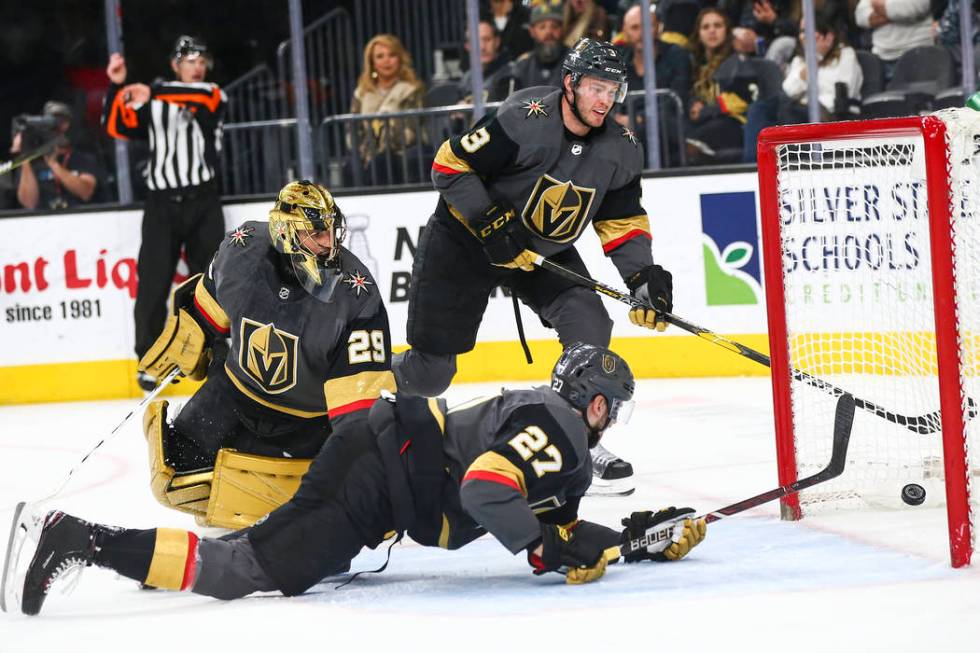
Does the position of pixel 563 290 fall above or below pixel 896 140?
below

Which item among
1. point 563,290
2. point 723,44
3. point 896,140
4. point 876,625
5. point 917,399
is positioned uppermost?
point 723,44

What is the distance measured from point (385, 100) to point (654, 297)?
3123 millimetres

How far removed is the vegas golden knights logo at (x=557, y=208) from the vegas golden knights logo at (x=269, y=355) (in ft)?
2.86

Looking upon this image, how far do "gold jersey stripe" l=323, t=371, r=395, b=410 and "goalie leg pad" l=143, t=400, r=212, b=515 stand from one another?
0.52 metres

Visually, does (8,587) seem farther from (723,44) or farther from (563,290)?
(723,44)

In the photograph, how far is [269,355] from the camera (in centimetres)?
345

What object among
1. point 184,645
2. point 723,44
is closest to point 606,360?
point 184,645

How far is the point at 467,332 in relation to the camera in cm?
421

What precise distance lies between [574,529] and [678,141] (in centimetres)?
363

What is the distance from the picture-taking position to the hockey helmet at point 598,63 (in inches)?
145

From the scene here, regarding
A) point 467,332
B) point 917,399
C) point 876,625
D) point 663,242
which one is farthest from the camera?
point 663,242

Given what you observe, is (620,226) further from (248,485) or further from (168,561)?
(168,561)

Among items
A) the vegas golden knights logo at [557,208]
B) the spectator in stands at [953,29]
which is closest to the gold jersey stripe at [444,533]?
the vegas golden knights logo at [557,208]

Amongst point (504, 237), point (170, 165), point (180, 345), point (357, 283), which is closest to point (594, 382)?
point (357, 283)
